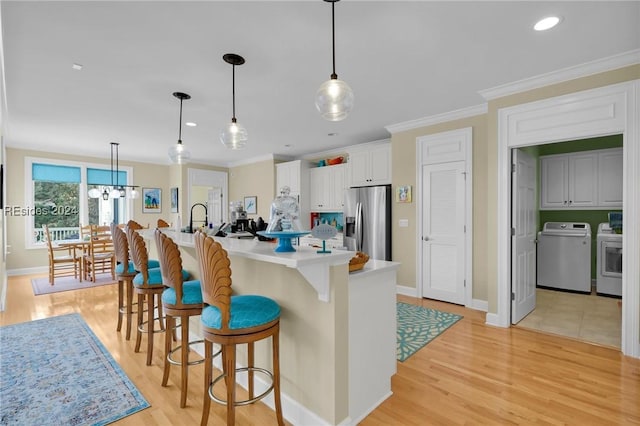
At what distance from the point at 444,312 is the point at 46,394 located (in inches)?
154

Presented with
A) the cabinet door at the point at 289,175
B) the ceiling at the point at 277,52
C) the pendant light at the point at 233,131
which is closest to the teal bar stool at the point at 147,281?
the pendant light at the point at 233,131

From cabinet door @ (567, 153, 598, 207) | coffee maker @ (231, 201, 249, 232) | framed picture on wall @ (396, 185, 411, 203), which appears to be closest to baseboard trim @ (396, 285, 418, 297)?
framed picture on wall @ (396, 185, 411, 203)

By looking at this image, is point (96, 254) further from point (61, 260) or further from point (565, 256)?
point (565, 256)

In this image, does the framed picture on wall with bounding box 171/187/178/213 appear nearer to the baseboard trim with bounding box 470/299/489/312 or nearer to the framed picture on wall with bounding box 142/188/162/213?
the framed picture on wall with bounding box 142/188/162/213

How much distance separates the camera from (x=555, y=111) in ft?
10.0

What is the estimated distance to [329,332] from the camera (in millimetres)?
1691

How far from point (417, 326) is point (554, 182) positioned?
3921 mm

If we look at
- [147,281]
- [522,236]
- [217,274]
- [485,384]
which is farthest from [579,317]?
[147,281]

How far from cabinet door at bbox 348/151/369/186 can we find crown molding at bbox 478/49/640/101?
7.16 feet

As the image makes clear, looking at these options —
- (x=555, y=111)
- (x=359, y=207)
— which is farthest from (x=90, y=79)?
(x=555, y=111)

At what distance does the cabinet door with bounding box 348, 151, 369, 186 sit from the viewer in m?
5.34

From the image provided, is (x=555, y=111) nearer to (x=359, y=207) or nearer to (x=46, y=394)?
(x=359, y=207)

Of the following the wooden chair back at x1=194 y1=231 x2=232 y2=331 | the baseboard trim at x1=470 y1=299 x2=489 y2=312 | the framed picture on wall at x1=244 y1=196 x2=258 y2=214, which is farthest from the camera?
the framed picture on wall at x1=244 y1=196 x2=258 y2=214

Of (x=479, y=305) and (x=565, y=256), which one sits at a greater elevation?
(x=565, y=256)
